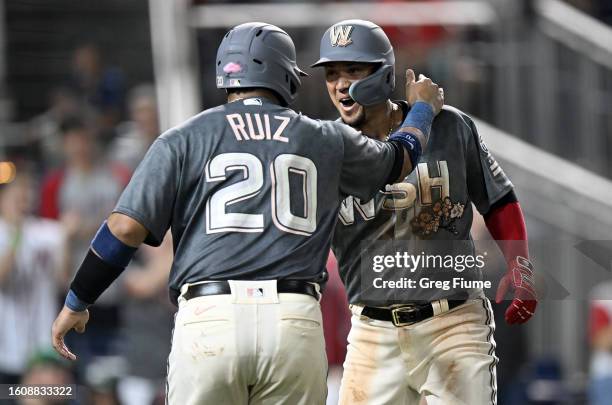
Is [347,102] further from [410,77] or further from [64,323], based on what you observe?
[64,323]

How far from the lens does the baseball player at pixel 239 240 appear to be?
5758mm

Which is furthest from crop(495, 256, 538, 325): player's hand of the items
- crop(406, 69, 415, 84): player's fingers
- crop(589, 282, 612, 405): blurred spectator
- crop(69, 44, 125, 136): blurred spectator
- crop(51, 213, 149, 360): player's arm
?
crop(69, 44, 125, 136): blurred spectator

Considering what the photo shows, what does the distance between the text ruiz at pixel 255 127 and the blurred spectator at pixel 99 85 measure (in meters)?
6.86

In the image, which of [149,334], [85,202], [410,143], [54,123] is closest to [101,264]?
[410,143]

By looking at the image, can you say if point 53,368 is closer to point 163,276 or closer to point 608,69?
point 163,276

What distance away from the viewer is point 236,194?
5.86 m

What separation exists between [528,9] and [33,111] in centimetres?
497

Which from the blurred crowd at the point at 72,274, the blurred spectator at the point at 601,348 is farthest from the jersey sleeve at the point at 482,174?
the blurred spectator at the point at 601,348

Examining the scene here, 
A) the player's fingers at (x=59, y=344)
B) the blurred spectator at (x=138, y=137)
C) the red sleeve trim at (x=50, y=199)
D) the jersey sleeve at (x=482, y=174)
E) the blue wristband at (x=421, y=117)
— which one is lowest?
the red sleeve trim at (x=50, y=199)

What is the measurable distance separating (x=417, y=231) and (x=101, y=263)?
5.30ft

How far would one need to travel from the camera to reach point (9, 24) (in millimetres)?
14844

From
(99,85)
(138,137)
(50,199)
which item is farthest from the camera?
(99,85)

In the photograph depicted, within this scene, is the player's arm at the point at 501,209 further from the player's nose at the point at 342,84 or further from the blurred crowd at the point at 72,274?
the blurred crowd at the point at 72,274

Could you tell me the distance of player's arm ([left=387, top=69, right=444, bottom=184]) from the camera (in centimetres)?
633
